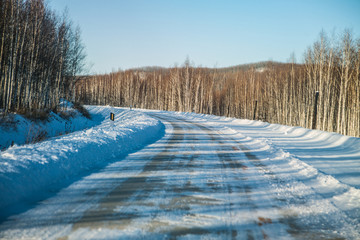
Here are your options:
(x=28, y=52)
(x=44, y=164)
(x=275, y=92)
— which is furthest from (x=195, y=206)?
→ (x=275, y=92)

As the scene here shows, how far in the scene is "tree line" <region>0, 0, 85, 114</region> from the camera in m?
14.9

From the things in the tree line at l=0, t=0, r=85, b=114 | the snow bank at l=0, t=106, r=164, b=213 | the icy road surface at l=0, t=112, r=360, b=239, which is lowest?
the icy road surface at l=0, t=112, r=360, b=239

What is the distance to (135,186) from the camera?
4145mm

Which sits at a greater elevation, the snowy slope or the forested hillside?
the forested hillside

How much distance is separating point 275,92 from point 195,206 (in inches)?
1718

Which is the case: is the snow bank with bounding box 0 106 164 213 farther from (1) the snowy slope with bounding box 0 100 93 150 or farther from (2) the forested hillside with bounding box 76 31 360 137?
(2) the forested hillside with bounding box 76 31 360 137

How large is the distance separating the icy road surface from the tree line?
13829 mm

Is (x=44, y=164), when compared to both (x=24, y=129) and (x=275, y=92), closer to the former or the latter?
(x=24, y=129)

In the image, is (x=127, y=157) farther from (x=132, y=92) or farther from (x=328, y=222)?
(x=132, y=92)

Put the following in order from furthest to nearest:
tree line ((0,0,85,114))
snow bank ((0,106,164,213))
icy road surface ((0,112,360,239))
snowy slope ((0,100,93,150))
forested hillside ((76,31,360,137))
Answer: forested hillside ((76,31,360,137)), tree line ((0,0,85,114)), snowy slope ((0,100,93,150)), snow bank ((0,106,164,213)), icy road surface ((0,112,360,239))

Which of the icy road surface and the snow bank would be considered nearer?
the icy road surface

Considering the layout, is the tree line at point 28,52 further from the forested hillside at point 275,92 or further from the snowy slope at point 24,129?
the forested hillside at point 275,92

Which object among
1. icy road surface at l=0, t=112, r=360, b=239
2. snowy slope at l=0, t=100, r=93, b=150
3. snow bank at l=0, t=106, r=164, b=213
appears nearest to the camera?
icy road surface at l=0, t=112, r=360, b=239

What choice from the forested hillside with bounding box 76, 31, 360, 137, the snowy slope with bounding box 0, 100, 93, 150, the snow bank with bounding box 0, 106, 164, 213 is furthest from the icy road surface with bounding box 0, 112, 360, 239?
the forested hillside with bounding box 76, 31, 360, 137
